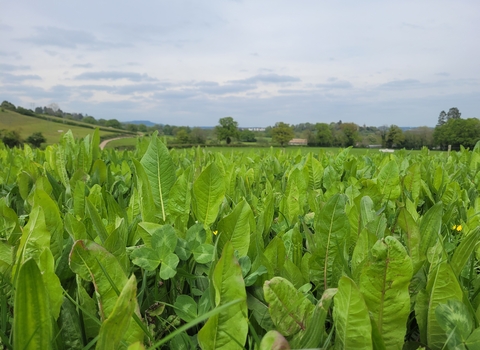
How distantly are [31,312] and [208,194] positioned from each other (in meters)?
0.61

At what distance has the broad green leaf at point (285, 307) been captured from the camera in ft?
2.50

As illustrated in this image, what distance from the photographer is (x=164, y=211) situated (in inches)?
49.6

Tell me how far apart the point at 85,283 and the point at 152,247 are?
0.19 m

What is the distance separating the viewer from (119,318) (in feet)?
1.99

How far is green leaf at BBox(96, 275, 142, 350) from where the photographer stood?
1.94ft

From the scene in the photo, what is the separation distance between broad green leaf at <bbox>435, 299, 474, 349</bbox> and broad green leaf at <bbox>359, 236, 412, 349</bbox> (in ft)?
0.22

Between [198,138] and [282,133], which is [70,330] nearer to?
[198,138]

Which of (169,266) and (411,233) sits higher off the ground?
(411,233)

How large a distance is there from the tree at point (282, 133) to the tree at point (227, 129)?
9754 millimetres

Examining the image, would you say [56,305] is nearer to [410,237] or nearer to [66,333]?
[66,333]

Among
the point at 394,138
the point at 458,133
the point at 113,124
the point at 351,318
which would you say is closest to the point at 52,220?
the point at 351,318

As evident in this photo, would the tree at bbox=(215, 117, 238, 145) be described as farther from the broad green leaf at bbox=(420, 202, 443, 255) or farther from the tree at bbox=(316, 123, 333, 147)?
the broad green leaf at bbox=(420, 202, 443, 255)

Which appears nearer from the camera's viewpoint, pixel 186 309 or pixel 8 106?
pixel 186 309

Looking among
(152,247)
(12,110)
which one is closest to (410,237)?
(152,247)
